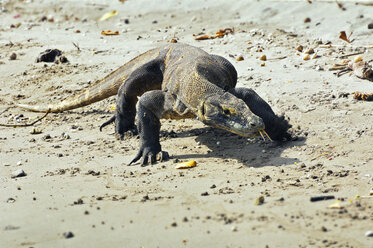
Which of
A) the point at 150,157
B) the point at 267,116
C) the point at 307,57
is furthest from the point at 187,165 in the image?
the point at 307,57

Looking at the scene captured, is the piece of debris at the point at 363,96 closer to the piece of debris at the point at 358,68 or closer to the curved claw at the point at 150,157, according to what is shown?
the piece of debris at the point at 358,68

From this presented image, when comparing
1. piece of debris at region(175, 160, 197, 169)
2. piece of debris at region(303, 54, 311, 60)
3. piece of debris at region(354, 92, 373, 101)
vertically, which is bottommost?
piece of debris at region(175, 160, 197, 169)

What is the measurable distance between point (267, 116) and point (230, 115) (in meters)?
0.72

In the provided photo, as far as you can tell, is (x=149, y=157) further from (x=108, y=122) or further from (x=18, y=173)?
(x=108, y=122)

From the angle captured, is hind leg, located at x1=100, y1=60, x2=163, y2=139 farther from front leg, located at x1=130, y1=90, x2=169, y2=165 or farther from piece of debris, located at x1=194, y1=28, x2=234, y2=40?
piece of debris, located at x1=194, y1=28, x2=234, y2=40

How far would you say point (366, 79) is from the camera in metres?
6.43

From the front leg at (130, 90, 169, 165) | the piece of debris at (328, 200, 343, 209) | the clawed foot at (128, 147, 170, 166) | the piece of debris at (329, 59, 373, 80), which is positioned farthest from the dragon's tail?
the piece of debris at (328, 200, 343, 209)

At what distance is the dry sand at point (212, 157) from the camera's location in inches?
148

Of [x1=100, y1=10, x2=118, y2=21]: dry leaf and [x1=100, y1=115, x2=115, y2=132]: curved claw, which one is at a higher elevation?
[x1=100, y1=10, x2=118, y2=21]: dry leaf

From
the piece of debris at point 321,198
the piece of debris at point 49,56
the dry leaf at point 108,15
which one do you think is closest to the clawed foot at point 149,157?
the piece of debris at point 321,198

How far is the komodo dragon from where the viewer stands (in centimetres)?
504

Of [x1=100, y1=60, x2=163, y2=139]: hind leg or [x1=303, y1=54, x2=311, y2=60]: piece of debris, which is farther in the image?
[x1=303, y1=54, x2=311, y2=60]: piece of debris

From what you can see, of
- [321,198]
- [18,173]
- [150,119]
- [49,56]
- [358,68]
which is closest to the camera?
[321,198]

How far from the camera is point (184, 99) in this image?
554 cm
